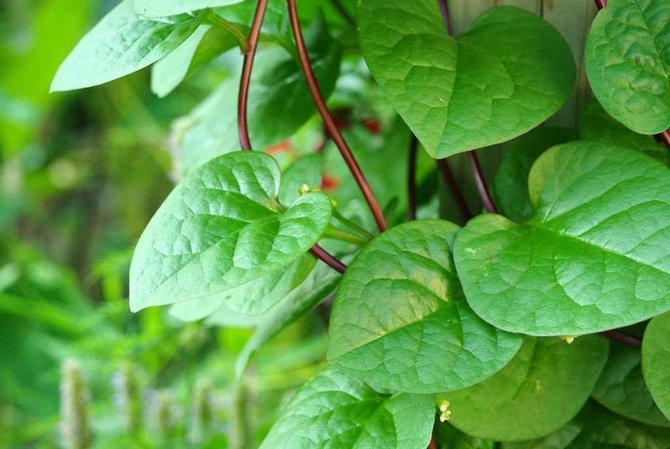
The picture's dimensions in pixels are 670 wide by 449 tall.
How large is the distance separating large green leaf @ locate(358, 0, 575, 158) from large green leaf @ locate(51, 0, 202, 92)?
107 mm

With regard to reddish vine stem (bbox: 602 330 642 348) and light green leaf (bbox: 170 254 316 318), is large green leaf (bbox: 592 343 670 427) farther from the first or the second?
light green leaf (bbox: 170 254 316 318)

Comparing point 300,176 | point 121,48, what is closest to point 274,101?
point 300,176

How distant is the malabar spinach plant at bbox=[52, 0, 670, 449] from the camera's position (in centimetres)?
43

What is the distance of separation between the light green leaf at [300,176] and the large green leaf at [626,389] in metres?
0.23

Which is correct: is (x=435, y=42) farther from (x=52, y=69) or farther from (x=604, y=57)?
(x=52, y=69)

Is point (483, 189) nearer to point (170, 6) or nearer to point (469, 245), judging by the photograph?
point (469, 245)

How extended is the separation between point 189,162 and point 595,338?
0.35m

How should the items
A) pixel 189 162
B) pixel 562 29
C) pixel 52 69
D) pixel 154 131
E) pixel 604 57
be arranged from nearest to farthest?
pixel 604 57 → pixel 562 29 → pixel 189 162 → pixel 154 131 → pixel 52 69

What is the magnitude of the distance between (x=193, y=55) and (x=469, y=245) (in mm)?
223

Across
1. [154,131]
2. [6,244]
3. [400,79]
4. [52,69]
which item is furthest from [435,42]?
[52,69]

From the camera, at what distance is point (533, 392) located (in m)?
→ 0.51

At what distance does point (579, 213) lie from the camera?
1.55 feet

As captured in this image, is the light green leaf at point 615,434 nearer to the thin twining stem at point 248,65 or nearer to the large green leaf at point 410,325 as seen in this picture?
the large green leaf at point 410,325

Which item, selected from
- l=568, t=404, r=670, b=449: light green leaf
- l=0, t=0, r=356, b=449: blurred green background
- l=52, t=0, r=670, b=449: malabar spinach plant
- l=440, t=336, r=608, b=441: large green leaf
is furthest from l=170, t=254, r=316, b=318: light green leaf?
l=0, t=0, r=356, b=449: blurred green background
